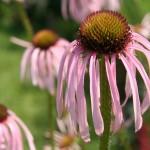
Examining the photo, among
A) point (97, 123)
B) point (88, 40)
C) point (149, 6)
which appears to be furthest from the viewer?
point (149, 6)

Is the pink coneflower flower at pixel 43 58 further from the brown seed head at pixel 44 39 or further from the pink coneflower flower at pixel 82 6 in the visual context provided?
the pink coneflower flower at pixel 82 6

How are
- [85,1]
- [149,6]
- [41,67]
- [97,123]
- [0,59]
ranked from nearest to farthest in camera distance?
1. [97,123]
2. [149,6]
3. [41,67]
4. [85,1]
5. [0,59]

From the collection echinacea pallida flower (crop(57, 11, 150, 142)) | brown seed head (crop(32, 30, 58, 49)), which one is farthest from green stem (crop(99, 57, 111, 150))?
brown seed head (crop(32, 30, 58, 49))

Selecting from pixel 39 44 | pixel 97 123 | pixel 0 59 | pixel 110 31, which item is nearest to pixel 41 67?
pixel 39 44

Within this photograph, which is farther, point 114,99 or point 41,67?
point 41,67

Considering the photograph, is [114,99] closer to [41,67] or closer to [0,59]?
[41,67]

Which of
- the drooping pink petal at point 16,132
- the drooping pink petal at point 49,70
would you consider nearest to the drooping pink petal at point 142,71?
the drooping pink petal at point 16,132

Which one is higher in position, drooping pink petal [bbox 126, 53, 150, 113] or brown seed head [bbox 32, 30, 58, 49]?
brown seed head [bbox 32, 30, 58, 49]

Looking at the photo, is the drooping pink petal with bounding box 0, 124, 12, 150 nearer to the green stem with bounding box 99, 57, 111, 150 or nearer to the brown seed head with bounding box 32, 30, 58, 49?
the green stem with bounding box 99, 57, 111, 150
